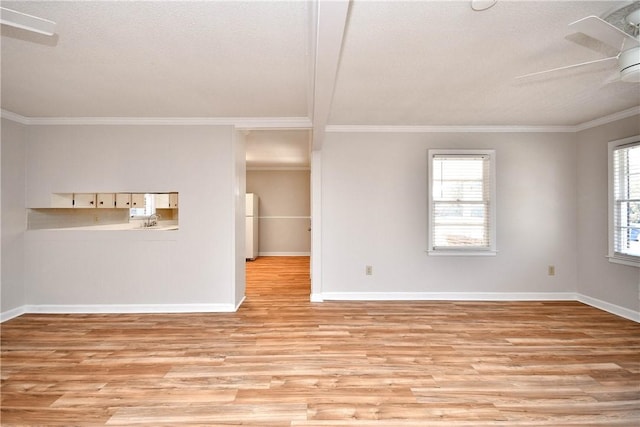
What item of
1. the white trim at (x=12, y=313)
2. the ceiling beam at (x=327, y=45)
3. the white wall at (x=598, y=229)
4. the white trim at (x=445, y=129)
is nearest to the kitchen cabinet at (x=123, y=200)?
the white trim at (x=12, y=313)

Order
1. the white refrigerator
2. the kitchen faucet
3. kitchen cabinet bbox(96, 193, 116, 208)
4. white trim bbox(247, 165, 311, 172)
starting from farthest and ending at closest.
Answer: white trim bbox(247, 165, 311, 172) < the white refrigerator < the kitchen faucet < kitchen cabinet bbox(96, 193, 116, 208)

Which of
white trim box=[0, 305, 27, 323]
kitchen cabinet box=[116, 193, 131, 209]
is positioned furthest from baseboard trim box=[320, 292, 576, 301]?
white trim box=[0, 305, 27, 323]

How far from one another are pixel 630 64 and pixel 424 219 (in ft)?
9.14

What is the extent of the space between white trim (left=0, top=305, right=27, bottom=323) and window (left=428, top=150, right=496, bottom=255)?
5.14 meters

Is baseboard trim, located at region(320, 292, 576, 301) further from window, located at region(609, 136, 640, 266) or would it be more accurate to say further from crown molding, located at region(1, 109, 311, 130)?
crown molding, located at region(1, 109, 311, 130)

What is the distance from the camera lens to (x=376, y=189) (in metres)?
4.54

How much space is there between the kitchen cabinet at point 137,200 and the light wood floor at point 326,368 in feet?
4.92

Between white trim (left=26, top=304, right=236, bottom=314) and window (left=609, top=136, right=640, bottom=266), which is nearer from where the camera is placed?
window (left=609, top=136, right=640, bottom=266)

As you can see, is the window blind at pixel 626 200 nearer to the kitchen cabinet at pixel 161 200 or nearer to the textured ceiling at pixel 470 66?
the textured ceiling at pixel 470 66

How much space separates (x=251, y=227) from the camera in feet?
26.9

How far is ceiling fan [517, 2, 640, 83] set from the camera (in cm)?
170

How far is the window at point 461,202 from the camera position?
177 inches

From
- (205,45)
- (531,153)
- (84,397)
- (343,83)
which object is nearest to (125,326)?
(84,397)

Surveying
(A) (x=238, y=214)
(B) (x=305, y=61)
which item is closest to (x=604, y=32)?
(B) (x=305, y=61)
